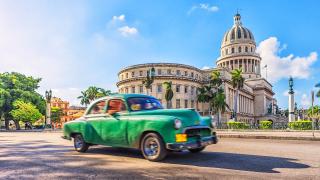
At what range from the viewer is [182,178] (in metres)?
5.42

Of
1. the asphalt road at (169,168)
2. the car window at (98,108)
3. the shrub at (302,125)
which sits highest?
the car window at (98,108)

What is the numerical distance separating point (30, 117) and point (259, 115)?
86.9 metres

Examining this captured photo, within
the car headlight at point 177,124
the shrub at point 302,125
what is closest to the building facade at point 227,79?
the shrub at point 302,125

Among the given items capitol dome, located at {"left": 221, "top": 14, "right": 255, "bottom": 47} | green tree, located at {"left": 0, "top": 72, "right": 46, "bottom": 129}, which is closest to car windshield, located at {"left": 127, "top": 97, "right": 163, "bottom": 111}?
green tree, located at {"left": 0, "top": 72, "right": 46, "bottom": 129}

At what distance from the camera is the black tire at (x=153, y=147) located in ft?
23.5

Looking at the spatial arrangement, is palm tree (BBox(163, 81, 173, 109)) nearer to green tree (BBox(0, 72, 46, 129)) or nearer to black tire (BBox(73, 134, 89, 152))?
green tree (BBox(0, 72, 46, 129))

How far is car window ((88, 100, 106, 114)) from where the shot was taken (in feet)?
29.0

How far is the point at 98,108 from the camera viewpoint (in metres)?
9.05

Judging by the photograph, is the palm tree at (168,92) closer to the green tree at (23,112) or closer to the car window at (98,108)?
the green tree at (23,112)

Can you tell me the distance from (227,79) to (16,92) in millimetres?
54097

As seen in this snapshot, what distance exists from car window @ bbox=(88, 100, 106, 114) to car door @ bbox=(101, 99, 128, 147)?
24cm

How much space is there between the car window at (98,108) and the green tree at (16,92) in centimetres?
5659

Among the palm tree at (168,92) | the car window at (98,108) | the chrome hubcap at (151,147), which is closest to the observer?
the chrome hubcap at (151,147)

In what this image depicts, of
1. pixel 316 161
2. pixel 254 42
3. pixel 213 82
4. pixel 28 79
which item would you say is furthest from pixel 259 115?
pixel 316 161
